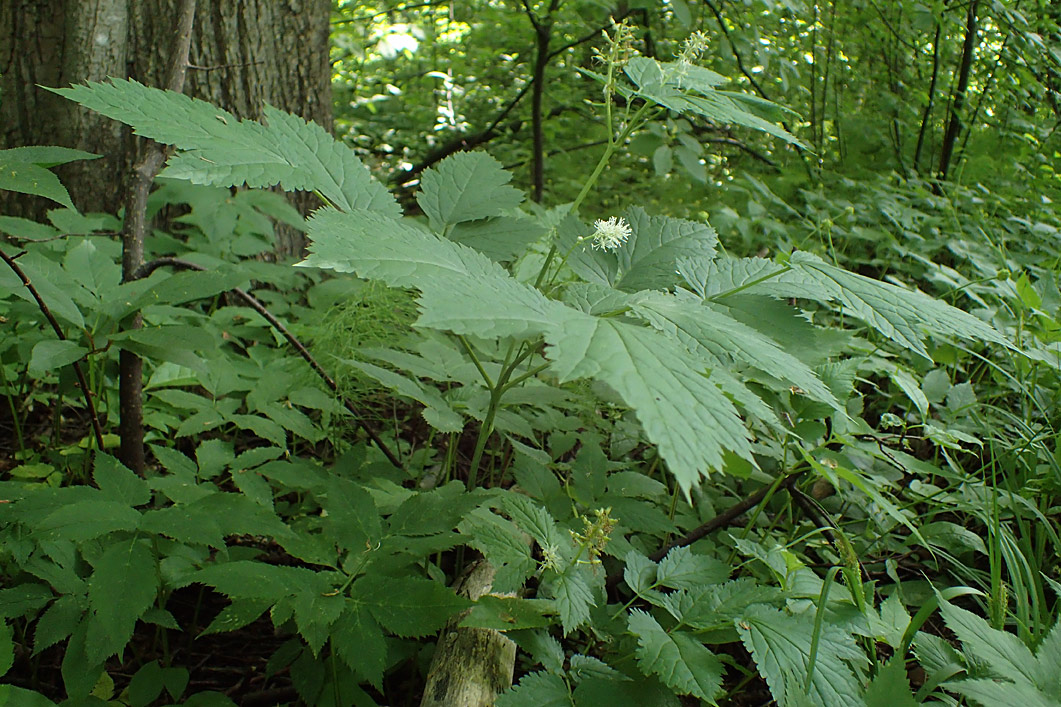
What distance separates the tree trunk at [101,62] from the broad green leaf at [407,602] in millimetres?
2078

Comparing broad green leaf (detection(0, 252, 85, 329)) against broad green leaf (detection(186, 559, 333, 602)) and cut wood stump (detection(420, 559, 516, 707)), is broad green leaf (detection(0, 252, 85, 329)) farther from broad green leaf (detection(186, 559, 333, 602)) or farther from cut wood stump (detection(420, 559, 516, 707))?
cut wood stump (detection(420, 559, 516, 707))

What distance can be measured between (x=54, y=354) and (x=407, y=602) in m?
0.85

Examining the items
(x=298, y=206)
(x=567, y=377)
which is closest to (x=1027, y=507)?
(x=567, y=377)

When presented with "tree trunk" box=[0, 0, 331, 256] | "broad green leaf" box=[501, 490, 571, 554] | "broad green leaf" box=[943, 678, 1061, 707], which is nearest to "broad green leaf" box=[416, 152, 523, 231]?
"broad green leaf" box=[501, 490, 571, 554]

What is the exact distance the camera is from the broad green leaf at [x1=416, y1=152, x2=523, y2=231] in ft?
4.11

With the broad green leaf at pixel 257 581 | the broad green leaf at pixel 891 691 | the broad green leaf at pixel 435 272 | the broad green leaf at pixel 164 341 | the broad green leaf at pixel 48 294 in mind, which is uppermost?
the broad green leaf at pixel 435 272

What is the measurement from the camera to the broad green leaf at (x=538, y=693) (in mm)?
970

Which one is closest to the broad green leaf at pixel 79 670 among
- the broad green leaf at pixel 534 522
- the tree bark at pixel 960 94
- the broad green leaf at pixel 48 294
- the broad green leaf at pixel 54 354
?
the broad green leaf at pixel 54 354

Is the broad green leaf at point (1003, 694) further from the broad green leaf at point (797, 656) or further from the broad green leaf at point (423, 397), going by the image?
the broad green leaf at point (423, 397)

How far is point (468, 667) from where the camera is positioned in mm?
1096

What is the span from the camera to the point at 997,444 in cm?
171

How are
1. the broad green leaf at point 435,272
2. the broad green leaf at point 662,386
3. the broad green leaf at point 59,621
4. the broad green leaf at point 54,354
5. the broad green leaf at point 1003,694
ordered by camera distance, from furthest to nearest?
the broad green leaf at point 54,354
the broad green leaf at point 59,621
the broad green leaf at point 1003,694
the broad green leaf at point 435,272
the broad green leaf at point 662,386

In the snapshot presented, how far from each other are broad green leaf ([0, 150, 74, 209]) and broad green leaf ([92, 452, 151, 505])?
45cm

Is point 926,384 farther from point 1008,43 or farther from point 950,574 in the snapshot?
point 1008,43
